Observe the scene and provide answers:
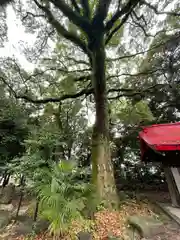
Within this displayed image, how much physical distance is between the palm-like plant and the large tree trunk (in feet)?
3.72

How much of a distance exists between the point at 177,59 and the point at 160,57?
0.69 m

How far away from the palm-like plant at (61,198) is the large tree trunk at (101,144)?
1.14 meters

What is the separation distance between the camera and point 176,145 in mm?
3996

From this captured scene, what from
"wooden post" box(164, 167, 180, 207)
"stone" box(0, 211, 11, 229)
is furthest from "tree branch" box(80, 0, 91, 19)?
"stone" box(0, 211, 11, 229)

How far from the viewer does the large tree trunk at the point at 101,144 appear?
4574 millimetres

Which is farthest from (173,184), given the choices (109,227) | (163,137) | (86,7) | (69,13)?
(86,7)

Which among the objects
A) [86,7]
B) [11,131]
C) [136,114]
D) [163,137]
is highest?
[86,7]

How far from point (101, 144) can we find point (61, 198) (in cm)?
226

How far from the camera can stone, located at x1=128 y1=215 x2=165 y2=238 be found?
3371mm

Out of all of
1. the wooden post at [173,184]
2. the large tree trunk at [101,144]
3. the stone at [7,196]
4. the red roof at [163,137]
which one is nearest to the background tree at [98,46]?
the large tree trunk at [101,144]

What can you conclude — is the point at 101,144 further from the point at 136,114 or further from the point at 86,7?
the point at 86,7

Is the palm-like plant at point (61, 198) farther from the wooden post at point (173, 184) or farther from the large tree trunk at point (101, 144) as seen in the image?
the wooden post at point (173, 184)

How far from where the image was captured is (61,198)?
9.96 feet

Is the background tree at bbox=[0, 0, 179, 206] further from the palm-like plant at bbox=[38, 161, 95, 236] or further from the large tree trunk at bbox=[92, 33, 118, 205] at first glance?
the palm-like plant at bbox=[38, 161, 95, 236]
